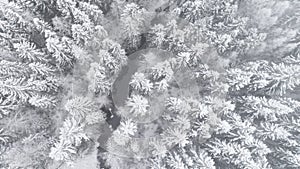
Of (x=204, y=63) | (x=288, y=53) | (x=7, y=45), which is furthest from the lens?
(x=288, y=53)

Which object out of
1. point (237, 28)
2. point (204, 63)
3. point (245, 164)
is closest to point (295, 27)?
point (237, 28)

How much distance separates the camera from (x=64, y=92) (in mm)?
16078

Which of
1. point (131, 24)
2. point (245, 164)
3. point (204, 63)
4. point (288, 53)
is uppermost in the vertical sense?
point (131, 24)

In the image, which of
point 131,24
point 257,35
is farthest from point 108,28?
point 257,35

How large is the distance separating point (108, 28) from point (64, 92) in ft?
14.4

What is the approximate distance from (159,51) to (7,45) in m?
7.99

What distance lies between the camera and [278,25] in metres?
17.2

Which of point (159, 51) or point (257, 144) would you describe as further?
point (159, 51)

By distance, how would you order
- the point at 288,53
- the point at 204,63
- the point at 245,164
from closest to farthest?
the point at 245,164 < the point at 204,63 < the point at 288,53

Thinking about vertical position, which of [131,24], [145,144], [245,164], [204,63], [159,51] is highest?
[131,24]

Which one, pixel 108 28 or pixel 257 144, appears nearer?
pixel 257 144

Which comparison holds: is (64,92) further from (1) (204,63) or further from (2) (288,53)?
(2) (288,53)

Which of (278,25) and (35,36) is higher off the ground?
(35,36)

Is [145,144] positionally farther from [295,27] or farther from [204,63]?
[295,27]
